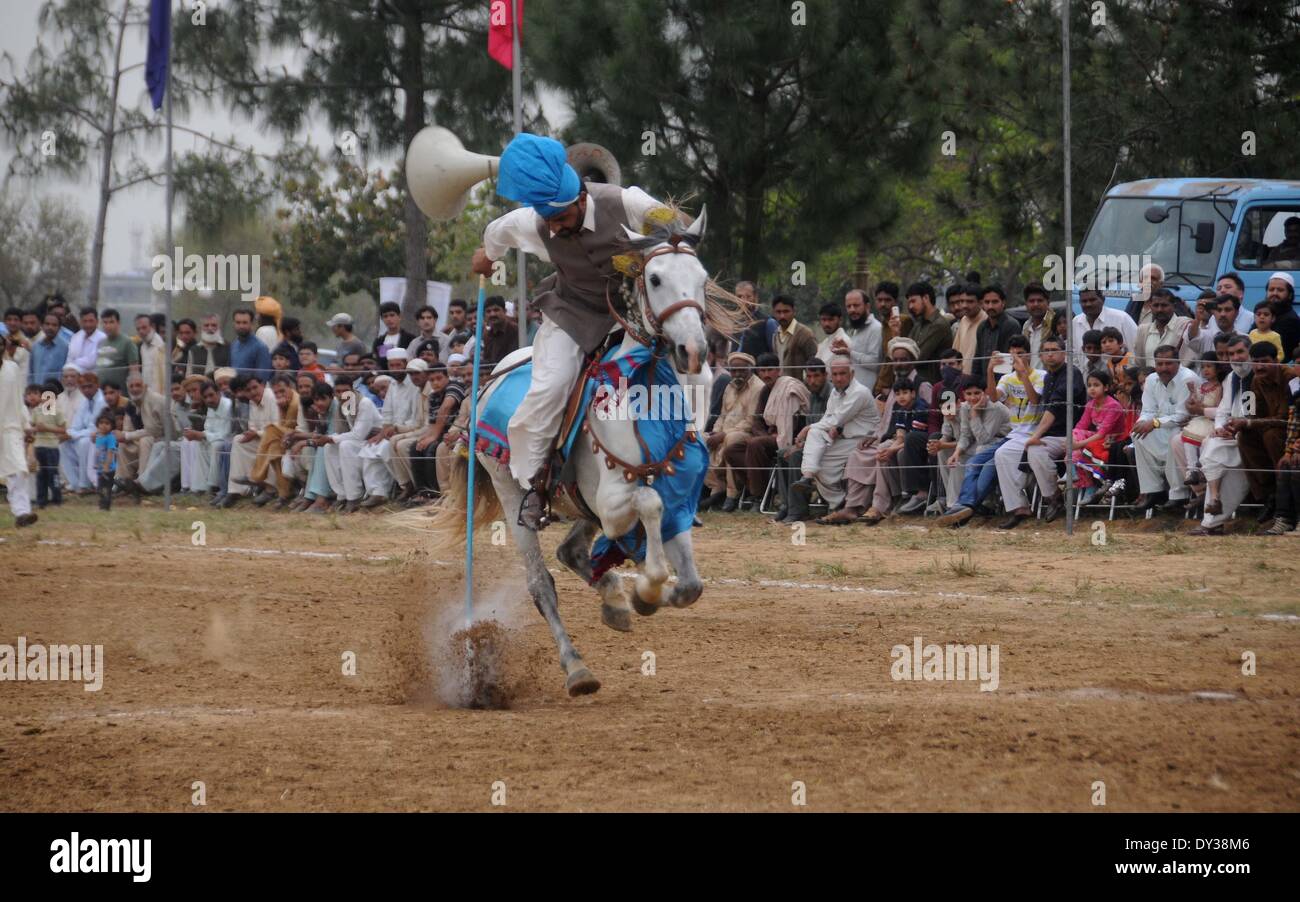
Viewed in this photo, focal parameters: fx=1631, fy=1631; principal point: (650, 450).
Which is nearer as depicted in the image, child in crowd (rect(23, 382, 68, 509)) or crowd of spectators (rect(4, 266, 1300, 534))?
crowd of spectators (rect(4, 266, 1300, 534))

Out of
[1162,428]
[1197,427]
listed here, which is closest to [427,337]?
[1162,428]

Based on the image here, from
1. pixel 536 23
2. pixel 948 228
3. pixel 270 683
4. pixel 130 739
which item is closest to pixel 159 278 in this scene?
pixel 536 23

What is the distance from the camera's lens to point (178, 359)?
75.8ft

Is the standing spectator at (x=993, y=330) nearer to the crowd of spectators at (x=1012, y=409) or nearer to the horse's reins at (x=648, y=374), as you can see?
the crowd of spectators at (x=1012, y=409)

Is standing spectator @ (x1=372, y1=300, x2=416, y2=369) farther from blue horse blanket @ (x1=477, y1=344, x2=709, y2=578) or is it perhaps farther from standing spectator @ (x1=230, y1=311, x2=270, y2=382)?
blue horse blanket @ (x1=477, y1=344, x2=709, y2=578)

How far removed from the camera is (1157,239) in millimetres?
18344

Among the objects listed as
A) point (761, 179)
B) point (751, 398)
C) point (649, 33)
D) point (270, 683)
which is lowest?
point (270, 683)

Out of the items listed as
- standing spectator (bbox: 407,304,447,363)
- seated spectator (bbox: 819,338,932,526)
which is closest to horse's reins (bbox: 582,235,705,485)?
seated spectator (bbox: 819,338,932,526)

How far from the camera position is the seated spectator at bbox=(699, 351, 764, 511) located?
17.8m

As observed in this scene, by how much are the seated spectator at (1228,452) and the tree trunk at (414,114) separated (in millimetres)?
13919

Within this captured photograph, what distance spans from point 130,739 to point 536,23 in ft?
52.5

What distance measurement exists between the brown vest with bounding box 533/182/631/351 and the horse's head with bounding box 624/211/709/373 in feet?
1.06

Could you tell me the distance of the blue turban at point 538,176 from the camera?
8078 mm

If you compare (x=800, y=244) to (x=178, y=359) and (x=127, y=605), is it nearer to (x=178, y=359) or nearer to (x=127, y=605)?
(x=178, y=359)
